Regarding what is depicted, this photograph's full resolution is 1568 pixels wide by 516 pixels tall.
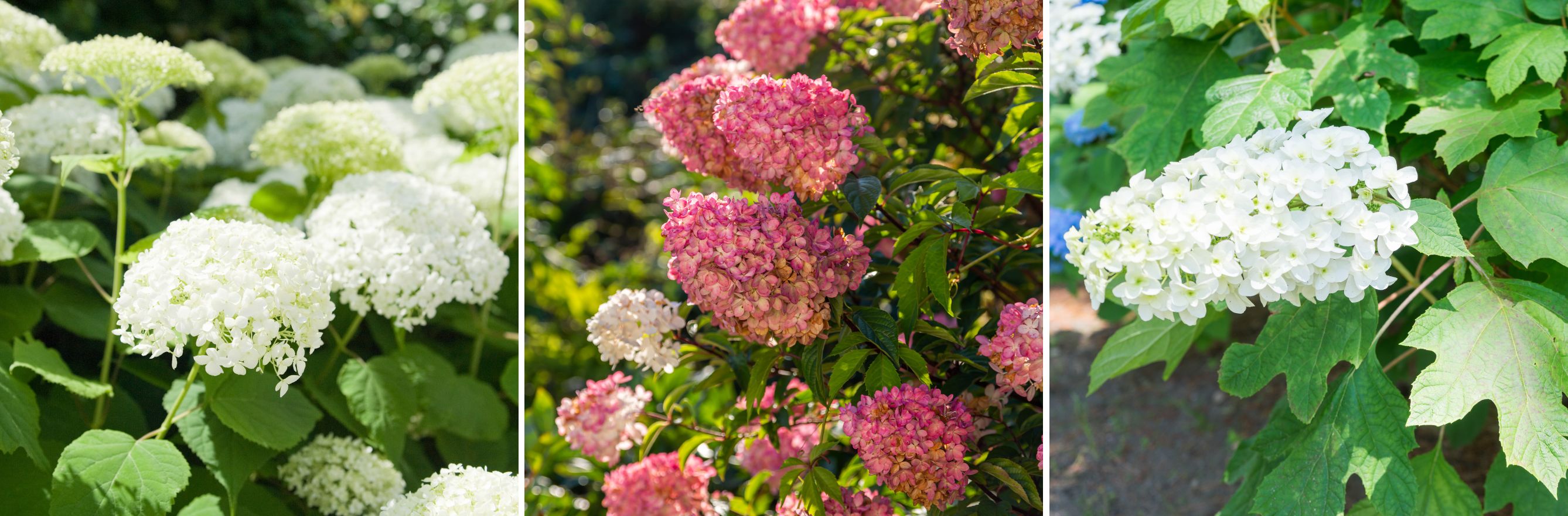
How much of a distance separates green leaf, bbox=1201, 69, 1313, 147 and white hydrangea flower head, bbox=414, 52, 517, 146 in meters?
1.36

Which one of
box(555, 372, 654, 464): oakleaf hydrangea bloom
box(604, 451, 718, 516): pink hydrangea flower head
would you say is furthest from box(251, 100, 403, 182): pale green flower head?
box(604, 451, 718, 516): pink hydrangea flower head

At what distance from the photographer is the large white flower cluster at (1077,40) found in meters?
2.56

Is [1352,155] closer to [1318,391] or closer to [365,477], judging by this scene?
[1318,391]

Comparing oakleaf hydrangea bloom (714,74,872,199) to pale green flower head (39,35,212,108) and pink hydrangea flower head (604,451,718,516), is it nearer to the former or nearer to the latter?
pink hydrangea flower head (604,451,718,516)

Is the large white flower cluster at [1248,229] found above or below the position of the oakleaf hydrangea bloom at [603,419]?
above

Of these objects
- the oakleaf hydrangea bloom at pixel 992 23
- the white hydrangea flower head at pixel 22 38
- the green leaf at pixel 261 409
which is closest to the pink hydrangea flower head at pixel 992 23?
the oakleaf hydrangea bloom at pixel 992 23

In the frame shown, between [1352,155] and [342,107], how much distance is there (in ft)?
6.28

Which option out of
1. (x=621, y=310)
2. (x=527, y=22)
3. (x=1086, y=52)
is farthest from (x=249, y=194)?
(x=1086, y=52)

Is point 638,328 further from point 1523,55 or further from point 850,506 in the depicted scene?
point 1523,55

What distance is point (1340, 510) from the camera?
4.87 ft

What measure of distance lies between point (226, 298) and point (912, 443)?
937 mm

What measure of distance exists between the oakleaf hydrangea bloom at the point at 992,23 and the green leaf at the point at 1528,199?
0.69m

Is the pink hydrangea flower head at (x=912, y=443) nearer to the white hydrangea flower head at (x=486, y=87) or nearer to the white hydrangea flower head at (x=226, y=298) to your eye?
the white hydrangea flower head at (x=226, y=298)

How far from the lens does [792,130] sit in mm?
1449
